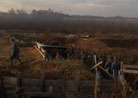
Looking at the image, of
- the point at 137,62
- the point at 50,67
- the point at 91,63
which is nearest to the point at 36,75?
the point at 50,67

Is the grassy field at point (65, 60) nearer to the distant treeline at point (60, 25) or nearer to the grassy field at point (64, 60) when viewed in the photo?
the grassy field at point (64, 60)

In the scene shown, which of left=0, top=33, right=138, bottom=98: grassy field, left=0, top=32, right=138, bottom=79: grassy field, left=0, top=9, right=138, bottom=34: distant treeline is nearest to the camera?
left=0, top=33, right=138, bottom=98: grassy field

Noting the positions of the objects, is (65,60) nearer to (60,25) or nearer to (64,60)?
(64,60)

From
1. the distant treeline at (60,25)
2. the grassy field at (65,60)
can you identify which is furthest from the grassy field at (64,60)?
the distant treeline at (60,25)

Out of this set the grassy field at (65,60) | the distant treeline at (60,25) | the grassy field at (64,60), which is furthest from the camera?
the distant treeline at (60,25)

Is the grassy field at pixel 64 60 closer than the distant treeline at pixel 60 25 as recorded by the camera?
Yes

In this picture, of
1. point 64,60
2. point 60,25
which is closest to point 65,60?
point 64,60

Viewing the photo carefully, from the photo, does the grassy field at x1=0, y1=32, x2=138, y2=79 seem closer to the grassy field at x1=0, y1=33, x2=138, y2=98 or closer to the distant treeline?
the grassy field at x1=0, y1=33, x2=138, y2=98

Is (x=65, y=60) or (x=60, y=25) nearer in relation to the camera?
(x=65, y=60)

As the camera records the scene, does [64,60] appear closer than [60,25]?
Yes

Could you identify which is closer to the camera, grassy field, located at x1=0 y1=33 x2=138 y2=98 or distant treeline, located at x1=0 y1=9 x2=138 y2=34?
grassy field, located at x1=0 y1=33 x2=138 y2=98

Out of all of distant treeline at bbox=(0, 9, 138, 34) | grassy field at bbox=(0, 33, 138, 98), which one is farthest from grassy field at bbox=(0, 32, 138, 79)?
distant treeline at bbox=(0, 9, 138, 34)

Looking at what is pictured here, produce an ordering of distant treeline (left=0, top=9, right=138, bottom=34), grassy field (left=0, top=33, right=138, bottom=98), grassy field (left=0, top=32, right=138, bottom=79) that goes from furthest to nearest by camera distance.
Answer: distant treeline (left=0, top=9, right=138, bottom=34) → grassy field (left=0, top=32, right=138, bottom=79) → grassy field (left=0, top=33, right=138, bottom=98)

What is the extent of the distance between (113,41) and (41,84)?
19543 mm
